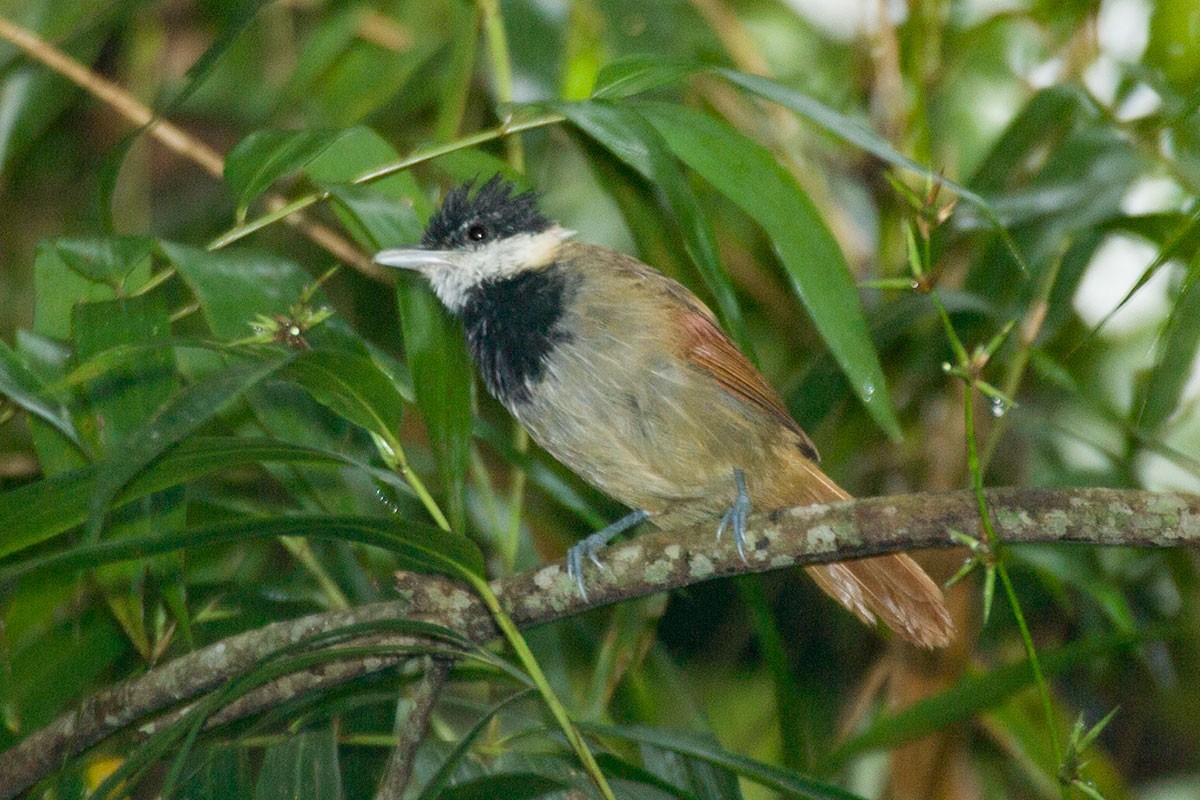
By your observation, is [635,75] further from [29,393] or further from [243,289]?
[29,393]

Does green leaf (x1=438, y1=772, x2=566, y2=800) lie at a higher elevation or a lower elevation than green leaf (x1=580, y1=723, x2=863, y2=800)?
lower

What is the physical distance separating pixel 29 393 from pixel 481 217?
48.6 inches

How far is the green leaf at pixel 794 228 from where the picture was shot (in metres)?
2.20

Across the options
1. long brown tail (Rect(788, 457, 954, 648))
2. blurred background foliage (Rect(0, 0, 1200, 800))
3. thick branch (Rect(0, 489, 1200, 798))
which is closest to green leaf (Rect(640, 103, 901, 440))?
blurred background foliage (Rect(0, 0, 1200, 800))

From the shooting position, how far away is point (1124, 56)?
143 inches

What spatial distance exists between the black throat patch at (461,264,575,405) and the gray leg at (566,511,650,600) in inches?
14.8

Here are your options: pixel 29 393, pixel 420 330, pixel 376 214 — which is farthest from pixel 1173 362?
pixel 29 393

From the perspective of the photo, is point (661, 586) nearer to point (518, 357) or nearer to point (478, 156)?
point (518, 357)

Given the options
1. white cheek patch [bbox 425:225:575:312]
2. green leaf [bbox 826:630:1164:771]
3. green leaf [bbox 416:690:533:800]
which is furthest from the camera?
white cheek patch [bbox 425:225:575:312]

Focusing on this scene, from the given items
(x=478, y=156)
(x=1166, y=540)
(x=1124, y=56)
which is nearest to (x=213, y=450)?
(x=478, y=156)

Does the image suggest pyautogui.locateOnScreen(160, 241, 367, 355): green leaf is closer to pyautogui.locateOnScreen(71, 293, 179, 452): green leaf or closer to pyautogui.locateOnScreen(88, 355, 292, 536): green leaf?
pyautogui.locateOnScreen(71, 293, 179, 452): green leaf

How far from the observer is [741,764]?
2117 mm

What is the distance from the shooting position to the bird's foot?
2231 millimetres

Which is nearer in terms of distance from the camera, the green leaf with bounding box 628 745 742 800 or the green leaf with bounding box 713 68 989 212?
the green leaf with bounding box 713 68 989 212
